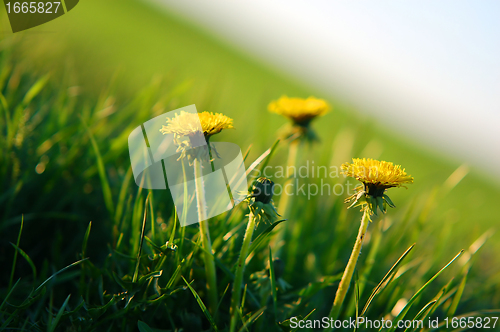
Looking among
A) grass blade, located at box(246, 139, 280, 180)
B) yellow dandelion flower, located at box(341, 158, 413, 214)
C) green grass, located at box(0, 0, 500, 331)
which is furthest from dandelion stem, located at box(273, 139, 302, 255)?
yellow dandelion flower, located at box(341, 158, 413, 214)

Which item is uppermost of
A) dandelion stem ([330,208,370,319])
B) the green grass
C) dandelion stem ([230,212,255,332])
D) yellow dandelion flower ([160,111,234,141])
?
yellow dandelion flower ([160,111,234,141])

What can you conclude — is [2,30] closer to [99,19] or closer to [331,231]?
[331,231]

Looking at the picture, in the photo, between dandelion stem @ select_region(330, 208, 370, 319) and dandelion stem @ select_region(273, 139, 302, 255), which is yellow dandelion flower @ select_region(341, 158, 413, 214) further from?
dandelion stem @ select_region(273, 139, 302, 255)

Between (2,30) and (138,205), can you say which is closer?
(138,205)

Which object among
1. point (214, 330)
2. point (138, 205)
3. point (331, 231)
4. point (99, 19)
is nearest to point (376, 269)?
point (331, 231)

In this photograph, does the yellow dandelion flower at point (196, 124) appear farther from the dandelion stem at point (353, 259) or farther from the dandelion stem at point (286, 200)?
the dandelion stem at point (286, 200)

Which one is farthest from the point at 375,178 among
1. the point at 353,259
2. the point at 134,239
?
the point at 134,239

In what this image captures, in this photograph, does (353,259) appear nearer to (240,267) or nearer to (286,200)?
(240,267)
